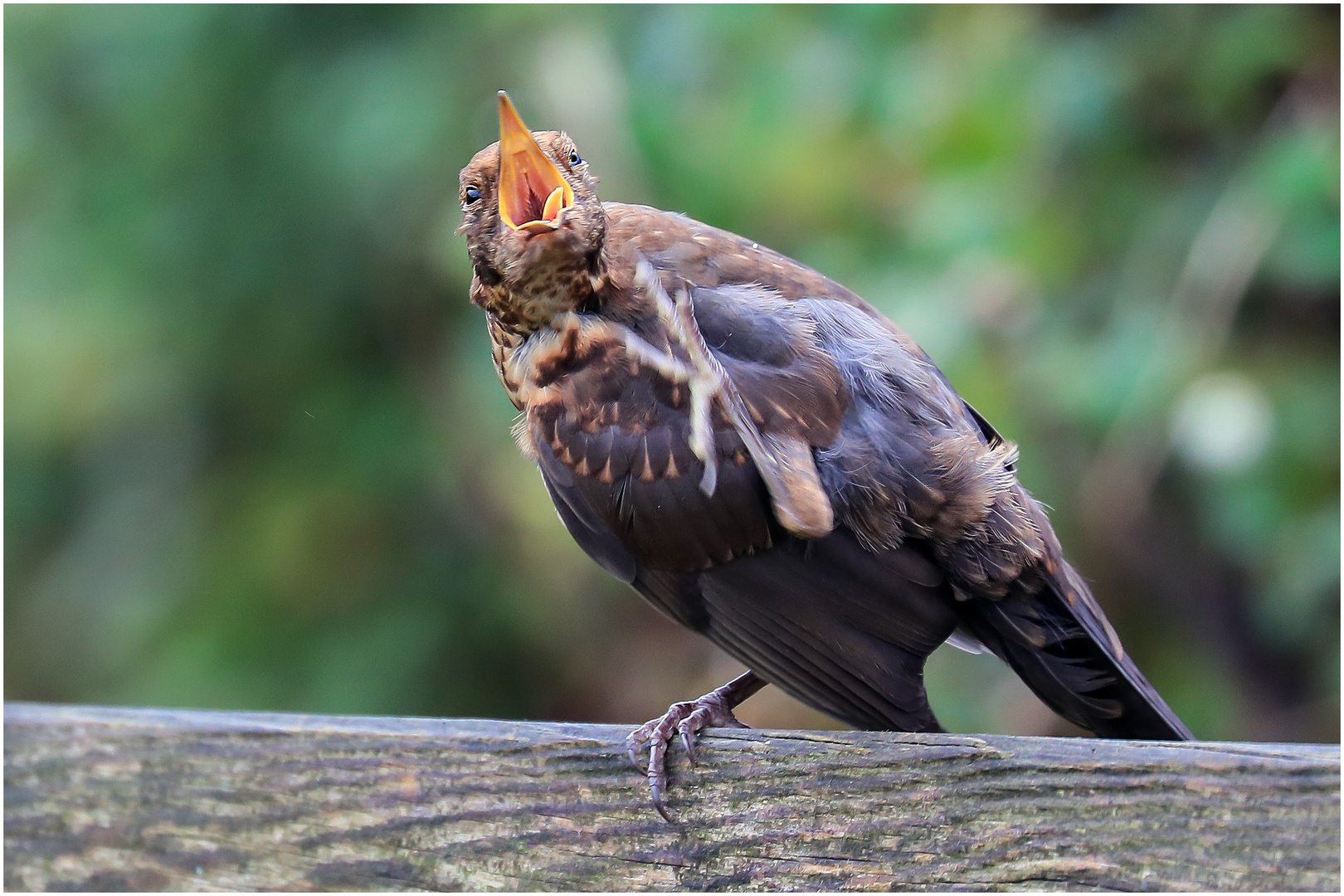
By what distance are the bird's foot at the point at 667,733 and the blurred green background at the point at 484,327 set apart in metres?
0.92

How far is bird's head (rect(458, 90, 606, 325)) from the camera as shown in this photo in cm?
169

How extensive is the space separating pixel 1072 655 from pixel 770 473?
54 centimetres

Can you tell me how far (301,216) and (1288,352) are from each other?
237 centimetres

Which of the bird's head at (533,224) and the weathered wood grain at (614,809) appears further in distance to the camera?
the bird's head at (533,224)

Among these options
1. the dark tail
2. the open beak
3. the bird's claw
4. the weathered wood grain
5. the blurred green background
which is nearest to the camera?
the weathered wood grain

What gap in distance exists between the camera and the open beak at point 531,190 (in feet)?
5.45

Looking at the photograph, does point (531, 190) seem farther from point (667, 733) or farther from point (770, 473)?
point (667, 733)

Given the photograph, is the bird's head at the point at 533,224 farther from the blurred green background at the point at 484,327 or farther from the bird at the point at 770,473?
the blurred green background at the point at 484,327

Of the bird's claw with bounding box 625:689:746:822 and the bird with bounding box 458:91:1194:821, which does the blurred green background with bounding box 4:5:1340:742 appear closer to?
the bird with bounding box 458:91:1194:821

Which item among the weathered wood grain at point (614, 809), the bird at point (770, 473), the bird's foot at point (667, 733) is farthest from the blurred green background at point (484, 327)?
the weathered wood grain at point (614, 809)

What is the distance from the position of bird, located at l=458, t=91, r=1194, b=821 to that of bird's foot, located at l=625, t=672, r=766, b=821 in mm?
19

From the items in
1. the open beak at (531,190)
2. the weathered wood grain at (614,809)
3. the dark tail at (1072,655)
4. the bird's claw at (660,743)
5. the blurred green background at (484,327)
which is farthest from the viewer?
the blurred green background at (484,327)

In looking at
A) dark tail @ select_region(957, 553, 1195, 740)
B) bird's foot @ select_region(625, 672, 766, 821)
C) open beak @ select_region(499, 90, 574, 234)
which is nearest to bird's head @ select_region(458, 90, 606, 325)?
open beak @ select_region(499, 90, 574, 234)

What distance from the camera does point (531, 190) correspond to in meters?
1.73
